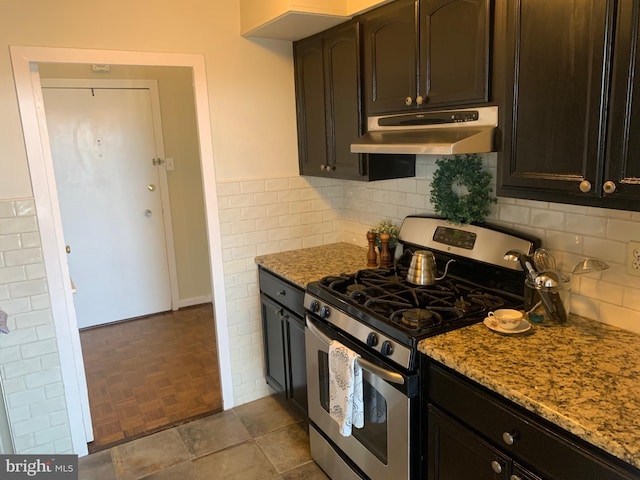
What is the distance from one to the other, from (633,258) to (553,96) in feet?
2.11

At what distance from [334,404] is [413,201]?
117 centimetres

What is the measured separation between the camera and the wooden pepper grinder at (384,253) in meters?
2.65

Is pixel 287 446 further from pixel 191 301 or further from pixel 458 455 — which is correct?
pixel 191 301

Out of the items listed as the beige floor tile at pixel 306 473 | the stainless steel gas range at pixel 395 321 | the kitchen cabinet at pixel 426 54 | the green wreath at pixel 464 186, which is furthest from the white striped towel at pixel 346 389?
the kitchen cabinet at pixel 426 54

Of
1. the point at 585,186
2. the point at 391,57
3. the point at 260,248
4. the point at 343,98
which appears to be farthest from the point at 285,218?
the point at 585,186

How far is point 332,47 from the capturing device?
2.54m

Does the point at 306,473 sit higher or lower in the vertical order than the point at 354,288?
lower

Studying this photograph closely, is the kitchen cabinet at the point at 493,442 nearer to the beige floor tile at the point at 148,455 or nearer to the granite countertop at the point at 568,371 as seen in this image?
the granite countertop at the point at 568,371

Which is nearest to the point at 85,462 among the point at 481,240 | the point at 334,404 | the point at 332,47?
the point at 334,404

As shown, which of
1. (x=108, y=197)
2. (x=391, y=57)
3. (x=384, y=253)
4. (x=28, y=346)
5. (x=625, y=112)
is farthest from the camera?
(x=108, y=197)

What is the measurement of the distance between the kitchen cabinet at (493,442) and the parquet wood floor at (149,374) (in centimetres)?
178

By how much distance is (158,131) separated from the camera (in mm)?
4395

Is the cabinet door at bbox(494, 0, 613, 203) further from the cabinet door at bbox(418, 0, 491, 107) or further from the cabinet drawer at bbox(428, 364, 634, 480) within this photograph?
the cabinet drawer at bbox(428, 364, 634, 480)

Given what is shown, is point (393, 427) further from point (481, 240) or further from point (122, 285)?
point (122, 285)
